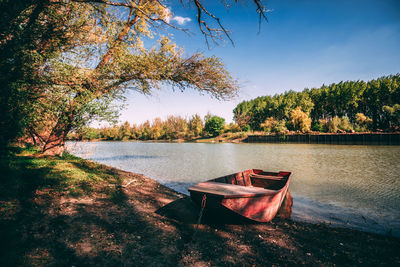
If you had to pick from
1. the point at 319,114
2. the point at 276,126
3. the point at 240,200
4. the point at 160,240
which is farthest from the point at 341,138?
the point at 160,240

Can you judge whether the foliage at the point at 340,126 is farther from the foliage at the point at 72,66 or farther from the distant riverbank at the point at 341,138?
the foliage at the point at 72,66

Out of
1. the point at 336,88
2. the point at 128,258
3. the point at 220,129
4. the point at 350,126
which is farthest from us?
the point at 220,129

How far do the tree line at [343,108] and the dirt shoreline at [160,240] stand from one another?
60694 millimetres

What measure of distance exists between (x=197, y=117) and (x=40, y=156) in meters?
95.9

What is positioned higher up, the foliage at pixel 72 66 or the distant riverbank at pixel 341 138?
the foliage at pixel 72 66

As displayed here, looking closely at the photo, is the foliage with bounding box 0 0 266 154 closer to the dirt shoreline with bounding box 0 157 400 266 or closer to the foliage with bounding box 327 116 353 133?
the dirt shoreline with bounding box 0 157 400 266

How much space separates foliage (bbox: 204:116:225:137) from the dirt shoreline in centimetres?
8952

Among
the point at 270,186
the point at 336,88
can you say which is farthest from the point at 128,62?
the point at 336,88

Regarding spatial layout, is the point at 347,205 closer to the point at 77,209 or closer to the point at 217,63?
the point at 217,63

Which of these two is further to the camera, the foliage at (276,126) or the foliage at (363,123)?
the foliage at (276,126)

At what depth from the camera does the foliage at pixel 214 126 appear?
95.6 meters

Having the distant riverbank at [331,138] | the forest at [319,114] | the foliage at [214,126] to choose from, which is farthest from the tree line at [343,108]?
the foliage at [214,126]

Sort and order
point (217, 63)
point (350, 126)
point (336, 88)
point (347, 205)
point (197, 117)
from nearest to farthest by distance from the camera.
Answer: point (347, 205)
point (217, 63)
point (350, 126)
point (336, 88)
point (197, 117)

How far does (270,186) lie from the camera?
9.02m
